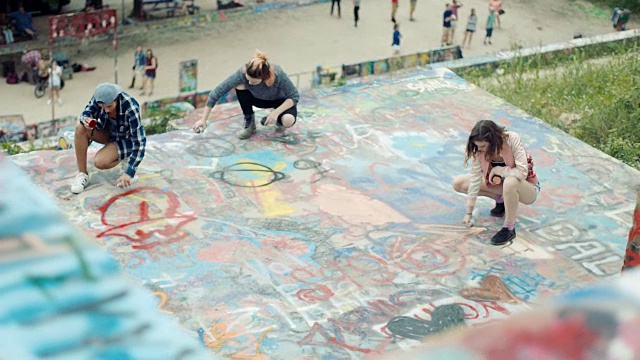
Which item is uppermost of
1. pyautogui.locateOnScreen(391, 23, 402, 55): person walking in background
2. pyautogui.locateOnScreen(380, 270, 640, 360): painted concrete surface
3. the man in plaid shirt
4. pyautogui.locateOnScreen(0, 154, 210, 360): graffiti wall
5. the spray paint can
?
pyautogui.locateOnScreen(380, 270, 640, 360): painted concrete surface

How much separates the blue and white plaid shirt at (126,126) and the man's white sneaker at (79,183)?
37 cm

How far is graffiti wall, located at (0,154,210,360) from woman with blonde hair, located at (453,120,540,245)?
517cm

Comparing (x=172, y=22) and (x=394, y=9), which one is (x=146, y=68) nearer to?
(x=172, y=22)

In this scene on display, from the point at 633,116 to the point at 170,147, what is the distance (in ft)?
19.7

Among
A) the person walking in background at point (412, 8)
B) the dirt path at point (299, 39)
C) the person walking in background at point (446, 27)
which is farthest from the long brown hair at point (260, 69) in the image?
the person walking in background at point (412, 8)

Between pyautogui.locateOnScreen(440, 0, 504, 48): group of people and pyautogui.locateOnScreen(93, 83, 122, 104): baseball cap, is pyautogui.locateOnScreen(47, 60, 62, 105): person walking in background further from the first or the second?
pyautogui.locateOnScreen(93, 83, 122, 104): baseball cap

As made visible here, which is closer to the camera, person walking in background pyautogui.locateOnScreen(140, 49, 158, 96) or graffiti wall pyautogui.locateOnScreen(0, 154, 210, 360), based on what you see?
graffiti wall pyautogui.locateOnScreen(0, 154, 210, 360)

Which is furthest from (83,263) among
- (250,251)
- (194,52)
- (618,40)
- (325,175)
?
(194,52)

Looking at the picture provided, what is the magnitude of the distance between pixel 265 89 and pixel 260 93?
0.31 feet

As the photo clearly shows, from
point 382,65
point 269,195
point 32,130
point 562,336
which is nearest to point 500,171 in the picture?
point 269,195

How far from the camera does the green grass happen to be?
11.2m

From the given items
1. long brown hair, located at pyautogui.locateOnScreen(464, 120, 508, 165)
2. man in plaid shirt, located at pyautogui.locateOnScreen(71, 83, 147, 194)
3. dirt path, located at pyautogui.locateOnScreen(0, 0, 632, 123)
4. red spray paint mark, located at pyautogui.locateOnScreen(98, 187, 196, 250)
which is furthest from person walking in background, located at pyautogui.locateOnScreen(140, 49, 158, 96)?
long brown hair, located at pyautogui.locateOnScreen(464, 120, 508, 165)

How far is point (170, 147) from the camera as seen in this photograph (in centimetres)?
923

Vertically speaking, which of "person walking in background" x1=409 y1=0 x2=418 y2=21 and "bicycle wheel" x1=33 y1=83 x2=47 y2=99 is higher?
"person walking in background" x1=409 y1=0 x2=418 y2=21
